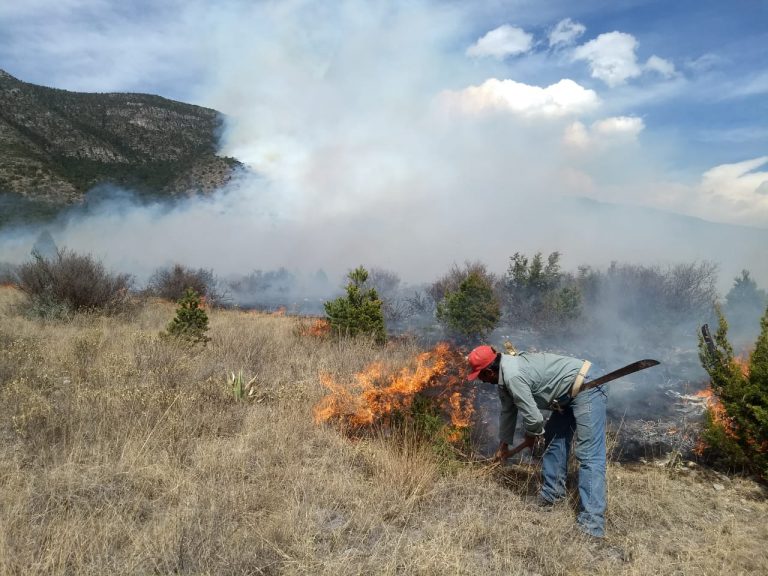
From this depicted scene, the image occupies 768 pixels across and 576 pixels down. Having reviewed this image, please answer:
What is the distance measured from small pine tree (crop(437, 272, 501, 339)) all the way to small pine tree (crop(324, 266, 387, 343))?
2.98m

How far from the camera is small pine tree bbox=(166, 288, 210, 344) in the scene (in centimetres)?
905

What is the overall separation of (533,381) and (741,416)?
322cm

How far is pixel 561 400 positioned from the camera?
4199 millimetres

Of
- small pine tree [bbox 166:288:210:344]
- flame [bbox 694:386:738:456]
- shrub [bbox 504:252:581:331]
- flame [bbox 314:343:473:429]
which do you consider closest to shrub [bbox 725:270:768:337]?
shrub [bbox 504:252:581:331]

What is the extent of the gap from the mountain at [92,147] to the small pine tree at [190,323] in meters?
33.9

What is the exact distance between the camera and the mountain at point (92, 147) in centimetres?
3688

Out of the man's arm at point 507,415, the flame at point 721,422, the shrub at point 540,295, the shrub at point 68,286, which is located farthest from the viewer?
the shrub at point 540,295

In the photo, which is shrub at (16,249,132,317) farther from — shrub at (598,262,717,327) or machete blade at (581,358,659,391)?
shrub at (598,262,717,327)

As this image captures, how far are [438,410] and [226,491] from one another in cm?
242

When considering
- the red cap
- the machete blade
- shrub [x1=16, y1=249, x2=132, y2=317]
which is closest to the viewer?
the machete blade

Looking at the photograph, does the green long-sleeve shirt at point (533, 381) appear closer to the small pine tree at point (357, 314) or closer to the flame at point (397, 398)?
the flame at point (397, 398)

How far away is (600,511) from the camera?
3893mm

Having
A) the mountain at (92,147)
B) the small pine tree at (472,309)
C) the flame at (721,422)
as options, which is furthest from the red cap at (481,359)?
the mountain at (92,147)

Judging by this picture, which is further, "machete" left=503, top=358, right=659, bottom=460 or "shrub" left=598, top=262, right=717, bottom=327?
"shrub" left=598, top=262, right=717, bottom=327
